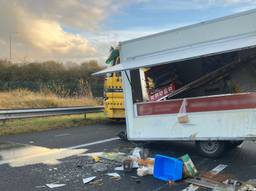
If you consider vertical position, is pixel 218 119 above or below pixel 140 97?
below

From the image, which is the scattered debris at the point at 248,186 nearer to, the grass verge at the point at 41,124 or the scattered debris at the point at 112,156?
the scattered debris at the point at 112,156

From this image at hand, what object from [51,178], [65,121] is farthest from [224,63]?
[65,121]

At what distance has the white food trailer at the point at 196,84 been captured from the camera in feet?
22.3

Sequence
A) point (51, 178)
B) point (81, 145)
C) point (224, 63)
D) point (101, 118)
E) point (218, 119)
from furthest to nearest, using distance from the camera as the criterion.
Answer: point (101, 118)
point (81, 145)
point (224, 63)
point (218, 119)
point (51, 178)

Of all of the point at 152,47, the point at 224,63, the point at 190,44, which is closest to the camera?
the point at 190,44

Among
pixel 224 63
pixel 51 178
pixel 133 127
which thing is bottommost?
pixel 51 178

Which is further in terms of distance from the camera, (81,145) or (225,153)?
(81,145)

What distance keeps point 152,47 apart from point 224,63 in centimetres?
195

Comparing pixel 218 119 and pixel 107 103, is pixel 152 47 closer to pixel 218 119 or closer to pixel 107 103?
pixel 218 119

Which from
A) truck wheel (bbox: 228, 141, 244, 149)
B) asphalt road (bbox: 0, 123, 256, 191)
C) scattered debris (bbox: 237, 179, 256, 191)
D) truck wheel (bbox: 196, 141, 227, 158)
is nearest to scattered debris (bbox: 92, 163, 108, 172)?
asphalt road (bbox: 0, 123, 256, 191)

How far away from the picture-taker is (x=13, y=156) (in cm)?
801

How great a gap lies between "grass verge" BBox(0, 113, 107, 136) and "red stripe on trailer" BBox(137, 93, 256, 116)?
18.3 feet

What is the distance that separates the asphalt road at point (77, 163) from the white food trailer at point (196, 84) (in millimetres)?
556

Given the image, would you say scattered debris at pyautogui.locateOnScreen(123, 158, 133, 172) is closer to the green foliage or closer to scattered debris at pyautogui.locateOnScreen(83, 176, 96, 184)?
scattered debris at pyautogui.locateOnScreen(83, 176, 96, 184)
